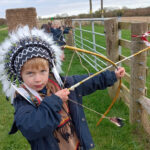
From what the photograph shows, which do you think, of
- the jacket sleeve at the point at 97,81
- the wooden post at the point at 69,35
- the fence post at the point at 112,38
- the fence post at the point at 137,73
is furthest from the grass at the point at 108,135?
the wooden post at the point at 69,35

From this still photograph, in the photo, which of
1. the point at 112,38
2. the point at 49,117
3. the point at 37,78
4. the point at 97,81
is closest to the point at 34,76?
the point at 37,78

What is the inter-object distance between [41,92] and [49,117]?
0.33 meters

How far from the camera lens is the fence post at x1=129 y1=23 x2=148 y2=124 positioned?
2.08 m

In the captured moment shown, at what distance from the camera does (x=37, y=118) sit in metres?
1.11

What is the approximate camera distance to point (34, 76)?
1.28 metres

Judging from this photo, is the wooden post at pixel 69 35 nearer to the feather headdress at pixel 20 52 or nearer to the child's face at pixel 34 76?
the feather headdress at pixel 20 52

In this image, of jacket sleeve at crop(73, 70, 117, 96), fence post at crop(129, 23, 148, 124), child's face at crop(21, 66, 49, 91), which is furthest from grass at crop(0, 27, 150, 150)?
child's face at crop(21, 66, 49, 91)

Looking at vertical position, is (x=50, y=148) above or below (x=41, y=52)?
below

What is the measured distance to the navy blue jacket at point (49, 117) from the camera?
3.65 feet

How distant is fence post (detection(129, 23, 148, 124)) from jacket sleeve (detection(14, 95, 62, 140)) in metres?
1.35

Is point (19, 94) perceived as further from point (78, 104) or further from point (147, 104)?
point (147, 104)

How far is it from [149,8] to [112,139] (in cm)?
2325

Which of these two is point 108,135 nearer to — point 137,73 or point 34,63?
point 137,73

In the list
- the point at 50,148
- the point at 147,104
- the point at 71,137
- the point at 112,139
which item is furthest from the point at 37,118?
the point at 112,139
